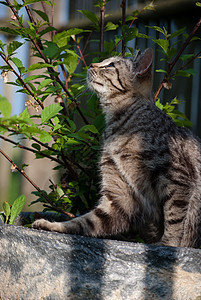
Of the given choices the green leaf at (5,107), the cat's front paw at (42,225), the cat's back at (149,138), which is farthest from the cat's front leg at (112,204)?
the green leaf at (5,107)

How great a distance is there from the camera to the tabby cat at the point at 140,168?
192cm

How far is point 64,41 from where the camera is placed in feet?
7.09

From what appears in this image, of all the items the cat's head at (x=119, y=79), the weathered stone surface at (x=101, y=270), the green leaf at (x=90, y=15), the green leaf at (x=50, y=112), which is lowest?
the weathered stone surface at (x=101, y=270)

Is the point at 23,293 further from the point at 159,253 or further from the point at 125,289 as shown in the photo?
the point at 159,253

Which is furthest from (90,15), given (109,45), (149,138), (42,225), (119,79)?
(42,225)

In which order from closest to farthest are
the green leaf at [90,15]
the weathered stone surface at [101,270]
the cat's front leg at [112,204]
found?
the weathered stone surface at [101,270]
the cat's front leg at [112,204]
the green leaf at [90,15]

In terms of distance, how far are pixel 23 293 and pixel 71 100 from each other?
4.02 ft

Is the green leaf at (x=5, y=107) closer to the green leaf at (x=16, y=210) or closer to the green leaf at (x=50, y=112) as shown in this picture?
the green leaf at (x=50, y=112)

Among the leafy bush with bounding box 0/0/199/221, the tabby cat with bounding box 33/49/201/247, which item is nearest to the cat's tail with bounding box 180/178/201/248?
the tabby cat with bounding box 33/49/201/247

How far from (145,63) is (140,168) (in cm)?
67

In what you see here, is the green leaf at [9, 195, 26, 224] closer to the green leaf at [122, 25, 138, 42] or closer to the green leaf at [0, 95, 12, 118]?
the green leaf at [0, 95, 12, 118]

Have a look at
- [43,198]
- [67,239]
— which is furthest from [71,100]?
[67,239]

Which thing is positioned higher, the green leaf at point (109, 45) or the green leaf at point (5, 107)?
the green leaf at point (109, 45)

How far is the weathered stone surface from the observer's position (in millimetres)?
1375
